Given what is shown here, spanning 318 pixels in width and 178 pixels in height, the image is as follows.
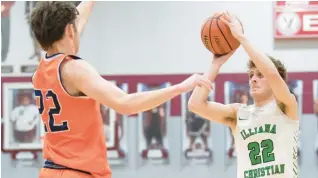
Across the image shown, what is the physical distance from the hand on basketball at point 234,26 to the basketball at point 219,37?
1.2 inches

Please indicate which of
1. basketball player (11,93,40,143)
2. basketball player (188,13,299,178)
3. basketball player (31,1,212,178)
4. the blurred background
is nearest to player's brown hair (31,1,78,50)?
basketball player (31,1,212,178)

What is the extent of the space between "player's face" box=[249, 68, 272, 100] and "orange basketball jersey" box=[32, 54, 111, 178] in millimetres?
1053

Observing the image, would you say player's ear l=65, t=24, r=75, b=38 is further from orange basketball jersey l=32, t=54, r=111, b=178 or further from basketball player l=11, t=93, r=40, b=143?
basketball player l=11, t=93, r=40, b=143

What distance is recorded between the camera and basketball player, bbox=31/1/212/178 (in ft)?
7.04

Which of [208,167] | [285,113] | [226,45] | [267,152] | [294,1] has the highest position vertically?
[294,1]

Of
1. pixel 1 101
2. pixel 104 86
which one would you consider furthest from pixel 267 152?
pixel 1 101

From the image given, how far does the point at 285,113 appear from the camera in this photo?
9.35ft

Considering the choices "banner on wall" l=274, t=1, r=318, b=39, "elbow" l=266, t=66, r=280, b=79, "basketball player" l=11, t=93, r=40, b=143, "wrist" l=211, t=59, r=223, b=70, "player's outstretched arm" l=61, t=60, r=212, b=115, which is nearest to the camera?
"player's outstretched arm" l=61, t=60, r=212, b=115

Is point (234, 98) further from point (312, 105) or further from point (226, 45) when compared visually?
point (226, 45)

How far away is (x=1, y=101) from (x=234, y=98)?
98.2 inches

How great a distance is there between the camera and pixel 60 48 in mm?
2283

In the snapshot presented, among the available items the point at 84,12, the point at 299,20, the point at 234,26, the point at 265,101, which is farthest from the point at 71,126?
the point at 299,20

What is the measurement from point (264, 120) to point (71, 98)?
3.94 ft

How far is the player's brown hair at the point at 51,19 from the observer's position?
2.19 meters
